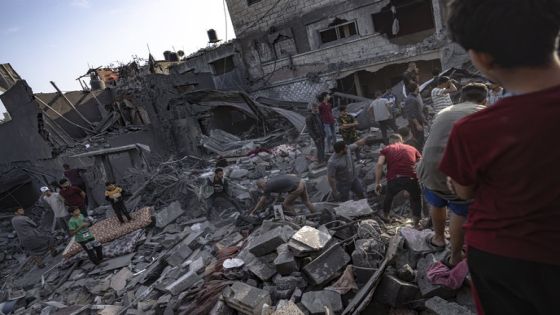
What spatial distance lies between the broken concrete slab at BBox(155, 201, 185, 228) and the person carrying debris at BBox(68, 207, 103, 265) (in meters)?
1.44

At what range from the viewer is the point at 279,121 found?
1434cm

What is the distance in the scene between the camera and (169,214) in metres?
8.53

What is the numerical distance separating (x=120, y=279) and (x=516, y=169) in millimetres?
7204

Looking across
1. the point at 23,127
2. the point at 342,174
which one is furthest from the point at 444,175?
the point at 23,127

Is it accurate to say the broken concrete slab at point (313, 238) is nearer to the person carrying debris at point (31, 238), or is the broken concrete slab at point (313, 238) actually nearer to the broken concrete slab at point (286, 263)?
the broken concrete slab at point (286, 263)

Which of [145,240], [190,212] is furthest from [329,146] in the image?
[145,240]

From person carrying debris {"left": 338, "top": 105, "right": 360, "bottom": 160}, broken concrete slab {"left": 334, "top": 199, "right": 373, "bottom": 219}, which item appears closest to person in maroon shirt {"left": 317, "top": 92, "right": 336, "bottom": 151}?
person carrying debris {"left": 338, "top": 105, "right": 360, "bottom": 160}

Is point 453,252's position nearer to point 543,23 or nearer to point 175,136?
point 543,23

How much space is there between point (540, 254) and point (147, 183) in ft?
34.0

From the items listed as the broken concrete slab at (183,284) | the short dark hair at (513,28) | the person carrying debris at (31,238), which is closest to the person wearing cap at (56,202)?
the person carrying debris at (31,238)

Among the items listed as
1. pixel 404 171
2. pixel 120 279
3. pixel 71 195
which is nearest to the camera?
pixel 404 171

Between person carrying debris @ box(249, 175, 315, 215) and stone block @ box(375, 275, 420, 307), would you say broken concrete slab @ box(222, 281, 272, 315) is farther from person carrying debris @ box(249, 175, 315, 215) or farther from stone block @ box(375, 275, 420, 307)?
person carrying debris @ box(249, 175, 315, 215)

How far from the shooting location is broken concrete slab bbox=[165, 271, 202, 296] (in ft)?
16.0

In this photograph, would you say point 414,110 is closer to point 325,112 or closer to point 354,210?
point 325,112
